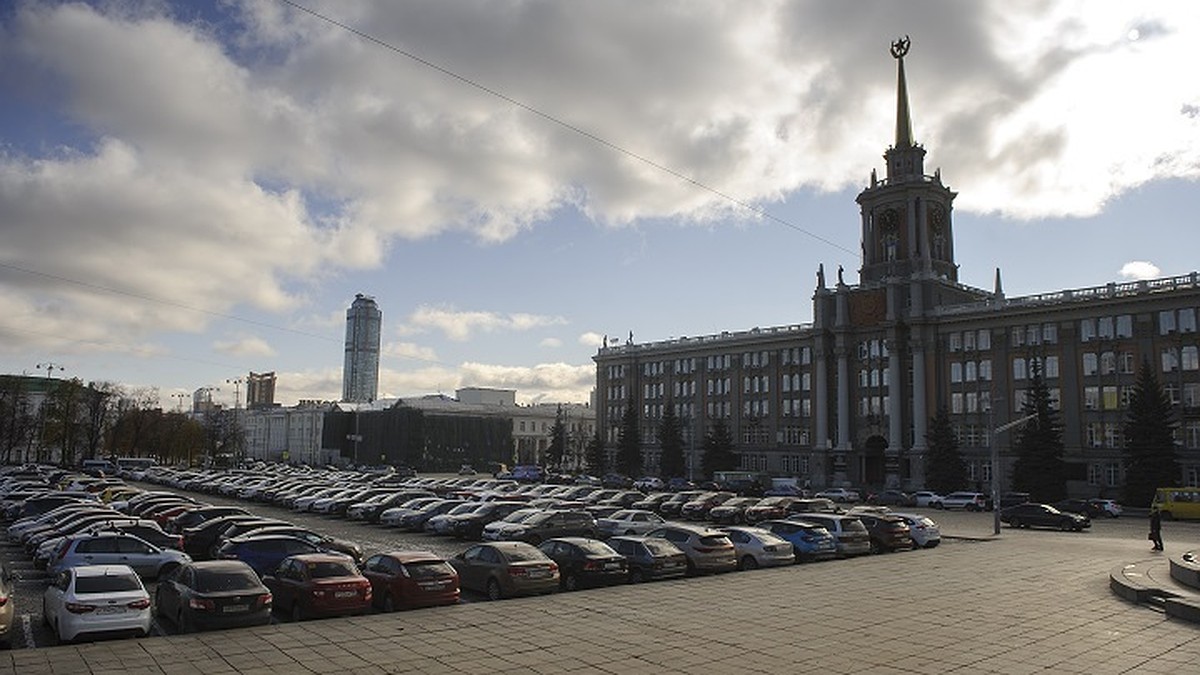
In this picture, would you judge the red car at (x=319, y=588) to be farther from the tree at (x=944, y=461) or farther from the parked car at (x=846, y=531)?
the tree at (x=944, y=461)

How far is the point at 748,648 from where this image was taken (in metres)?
14.5

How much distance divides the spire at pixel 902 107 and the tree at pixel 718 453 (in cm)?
3785

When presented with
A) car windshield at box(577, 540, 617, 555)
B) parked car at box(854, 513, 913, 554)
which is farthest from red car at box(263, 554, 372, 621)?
parked car at box(854, 513, 913, 554)

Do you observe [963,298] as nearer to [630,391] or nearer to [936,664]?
[630,391]

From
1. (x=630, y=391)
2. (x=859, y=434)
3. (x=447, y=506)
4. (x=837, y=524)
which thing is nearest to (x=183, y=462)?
(x=630, y=391)

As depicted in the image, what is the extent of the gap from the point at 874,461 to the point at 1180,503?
124ft

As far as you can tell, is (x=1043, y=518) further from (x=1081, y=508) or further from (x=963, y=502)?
(x=963, y=502)

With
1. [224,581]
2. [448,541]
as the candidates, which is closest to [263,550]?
[224,581]

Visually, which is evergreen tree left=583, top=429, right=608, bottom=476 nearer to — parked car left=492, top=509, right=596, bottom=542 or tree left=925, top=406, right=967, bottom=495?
tree left=925, top=406, right=967, bottom=495

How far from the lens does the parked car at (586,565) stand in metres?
22.1

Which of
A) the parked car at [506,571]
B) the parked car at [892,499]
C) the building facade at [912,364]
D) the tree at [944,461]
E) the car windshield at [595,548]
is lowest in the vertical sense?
the parked car at [892,499]

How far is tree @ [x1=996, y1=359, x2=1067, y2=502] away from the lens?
66812 mm

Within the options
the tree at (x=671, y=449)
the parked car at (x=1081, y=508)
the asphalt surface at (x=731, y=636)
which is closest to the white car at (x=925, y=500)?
the parked car at (x=1081, y=508)

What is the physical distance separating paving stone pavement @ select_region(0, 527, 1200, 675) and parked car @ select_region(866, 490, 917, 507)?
46329 mm
